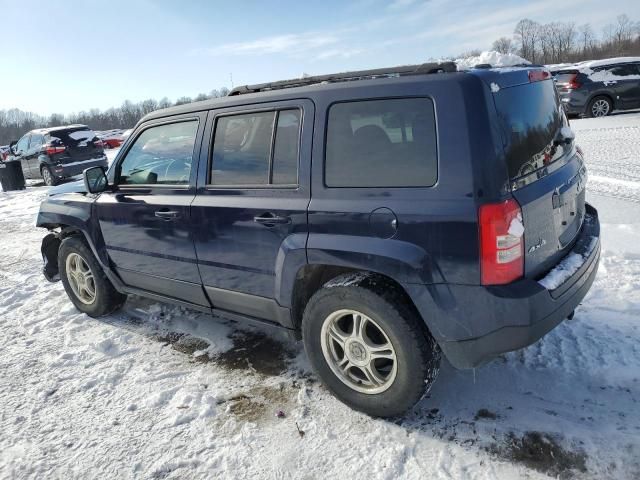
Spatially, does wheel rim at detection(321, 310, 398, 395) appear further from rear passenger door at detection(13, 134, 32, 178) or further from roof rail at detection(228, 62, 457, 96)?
rear passenger door at detection(13, 134, 32, 178)

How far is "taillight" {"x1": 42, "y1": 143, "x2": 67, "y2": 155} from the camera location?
14.2m

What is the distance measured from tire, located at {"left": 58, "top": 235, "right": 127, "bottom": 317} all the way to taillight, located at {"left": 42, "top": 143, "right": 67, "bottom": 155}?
1116cm

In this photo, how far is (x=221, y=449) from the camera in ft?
8.70

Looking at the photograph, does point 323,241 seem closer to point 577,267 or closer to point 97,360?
point 577,267

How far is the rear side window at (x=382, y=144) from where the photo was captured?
7.89ft

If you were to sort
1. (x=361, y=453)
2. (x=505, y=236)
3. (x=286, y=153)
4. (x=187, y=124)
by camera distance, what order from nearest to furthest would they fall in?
(x=505, y=236), (x=361, y=453), (x=286, y=153), (x=187, y=124)

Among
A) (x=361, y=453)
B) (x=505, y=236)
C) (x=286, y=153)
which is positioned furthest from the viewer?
(x=286, y=153)

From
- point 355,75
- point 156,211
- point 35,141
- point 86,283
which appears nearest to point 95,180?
point 156,211

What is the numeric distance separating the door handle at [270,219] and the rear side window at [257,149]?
215 mm

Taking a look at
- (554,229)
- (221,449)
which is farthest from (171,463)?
(554,229)

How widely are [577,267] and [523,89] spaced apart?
102 centimetres

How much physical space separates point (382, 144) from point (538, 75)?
109 centimetres

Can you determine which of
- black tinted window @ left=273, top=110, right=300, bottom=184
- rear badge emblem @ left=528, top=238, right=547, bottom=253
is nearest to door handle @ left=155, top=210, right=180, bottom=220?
black tinted window @ left=273, top=110, right=300, bottom=184

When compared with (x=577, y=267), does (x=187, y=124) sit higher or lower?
higher
